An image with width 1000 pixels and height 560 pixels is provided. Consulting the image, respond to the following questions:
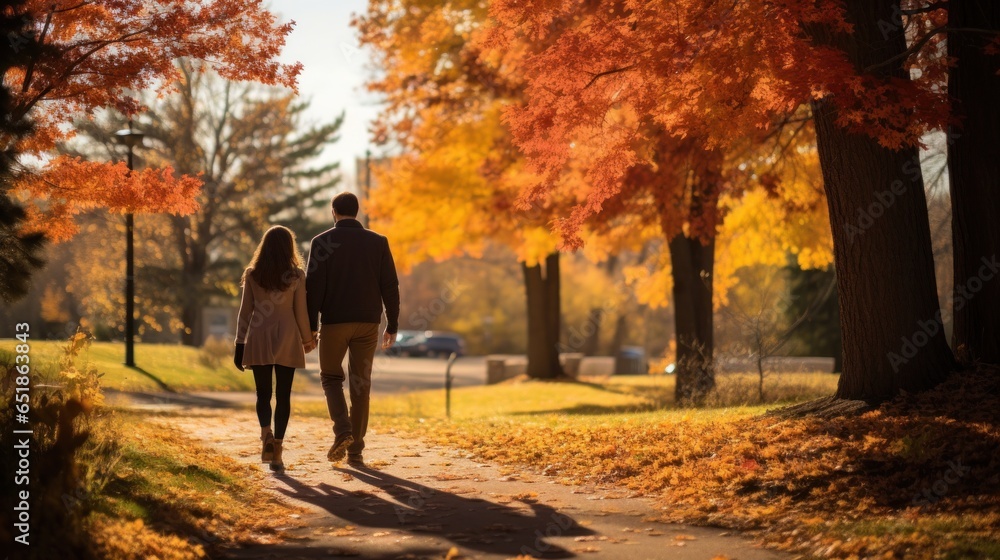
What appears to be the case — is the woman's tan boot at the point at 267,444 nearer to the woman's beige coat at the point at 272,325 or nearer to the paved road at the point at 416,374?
the woman's beige coat at the point at 272,325

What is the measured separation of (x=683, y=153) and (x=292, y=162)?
1022 inches

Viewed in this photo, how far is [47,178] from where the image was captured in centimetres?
977

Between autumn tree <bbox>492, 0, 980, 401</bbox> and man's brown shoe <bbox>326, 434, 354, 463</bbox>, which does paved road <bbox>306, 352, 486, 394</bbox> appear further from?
man's brown shoe <bbox>326, 434, 354, 463</bbox>

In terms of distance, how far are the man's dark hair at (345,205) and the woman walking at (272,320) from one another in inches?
20.9

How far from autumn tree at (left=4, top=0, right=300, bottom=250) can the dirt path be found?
2639 millimetres

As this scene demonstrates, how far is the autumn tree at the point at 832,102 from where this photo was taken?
8469 mm

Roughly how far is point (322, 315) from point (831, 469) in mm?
4093

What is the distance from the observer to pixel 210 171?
3531cm

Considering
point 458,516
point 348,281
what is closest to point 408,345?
point 348,281

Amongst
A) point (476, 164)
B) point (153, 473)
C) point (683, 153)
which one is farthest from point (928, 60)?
point (476, 164)

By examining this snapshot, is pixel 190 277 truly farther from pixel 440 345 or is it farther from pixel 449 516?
pixel 449 516

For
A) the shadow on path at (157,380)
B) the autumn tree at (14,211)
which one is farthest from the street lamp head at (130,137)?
the autumn tree at (14,211)

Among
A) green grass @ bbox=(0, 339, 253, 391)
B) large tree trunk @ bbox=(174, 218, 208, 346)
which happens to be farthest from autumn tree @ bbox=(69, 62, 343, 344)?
green grass @ bbox=(0, 339, 253, 391)

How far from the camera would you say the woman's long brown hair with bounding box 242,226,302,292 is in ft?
26.7
